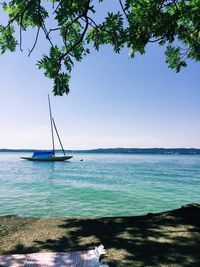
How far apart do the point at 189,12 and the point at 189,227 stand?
6.06 m

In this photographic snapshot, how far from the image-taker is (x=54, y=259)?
6035 millimetres

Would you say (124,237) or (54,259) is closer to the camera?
(54,259)

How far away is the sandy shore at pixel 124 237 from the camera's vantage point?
6.20 m

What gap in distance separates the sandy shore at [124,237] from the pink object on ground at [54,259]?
39 centimetres

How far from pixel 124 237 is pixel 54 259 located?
227cm

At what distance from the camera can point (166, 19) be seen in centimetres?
686

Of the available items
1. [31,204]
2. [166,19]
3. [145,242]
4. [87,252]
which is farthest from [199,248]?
[31,204]

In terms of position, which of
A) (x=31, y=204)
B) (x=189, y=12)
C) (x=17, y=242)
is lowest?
(x=31, y=204)

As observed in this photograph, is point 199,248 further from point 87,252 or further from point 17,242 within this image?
point 17,242

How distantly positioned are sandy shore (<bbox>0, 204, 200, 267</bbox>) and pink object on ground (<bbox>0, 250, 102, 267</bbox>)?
39cm

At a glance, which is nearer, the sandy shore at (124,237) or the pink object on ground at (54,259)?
the pink object on ground at (54,259)

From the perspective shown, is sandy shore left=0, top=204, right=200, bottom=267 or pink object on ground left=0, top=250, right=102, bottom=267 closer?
pink object on ground left=0, top=250, right=102, bottom=267

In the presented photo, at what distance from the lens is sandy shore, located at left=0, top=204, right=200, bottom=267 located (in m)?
6.20

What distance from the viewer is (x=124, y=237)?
755cm
